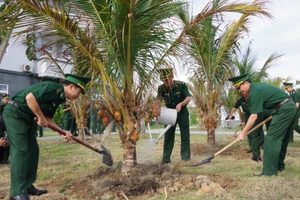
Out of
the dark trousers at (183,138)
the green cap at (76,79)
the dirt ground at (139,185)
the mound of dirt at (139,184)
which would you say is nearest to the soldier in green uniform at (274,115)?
the dirt ground at (139,185)

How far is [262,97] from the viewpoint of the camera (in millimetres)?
5023

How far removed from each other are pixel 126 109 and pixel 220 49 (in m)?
4.08

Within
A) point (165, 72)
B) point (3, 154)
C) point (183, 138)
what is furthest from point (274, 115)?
point (3, 154)

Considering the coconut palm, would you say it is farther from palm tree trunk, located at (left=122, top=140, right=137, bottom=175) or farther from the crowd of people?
the crowd of people

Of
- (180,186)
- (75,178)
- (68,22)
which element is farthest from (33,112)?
(180,186)

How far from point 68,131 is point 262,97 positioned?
292cm

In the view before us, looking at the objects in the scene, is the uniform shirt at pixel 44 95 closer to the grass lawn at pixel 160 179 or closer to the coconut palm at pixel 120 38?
the coconut palm at pixel 120 38

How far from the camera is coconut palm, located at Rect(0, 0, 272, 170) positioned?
4.29 m

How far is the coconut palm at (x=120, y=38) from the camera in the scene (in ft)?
14.1

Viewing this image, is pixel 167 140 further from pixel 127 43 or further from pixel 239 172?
pixel 127 43

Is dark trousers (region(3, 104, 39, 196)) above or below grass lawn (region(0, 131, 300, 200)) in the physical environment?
above

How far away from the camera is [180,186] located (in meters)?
4.44

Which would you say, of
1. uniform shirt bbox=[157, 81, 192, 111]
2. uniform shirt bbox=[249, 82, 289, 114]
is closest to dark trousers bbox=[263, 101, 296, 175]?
uniform shirt bbox=[249, 82, 289, 114]

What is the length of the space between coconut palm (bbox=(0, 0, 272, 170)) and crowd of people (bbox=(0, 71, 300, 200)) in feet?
1.08
